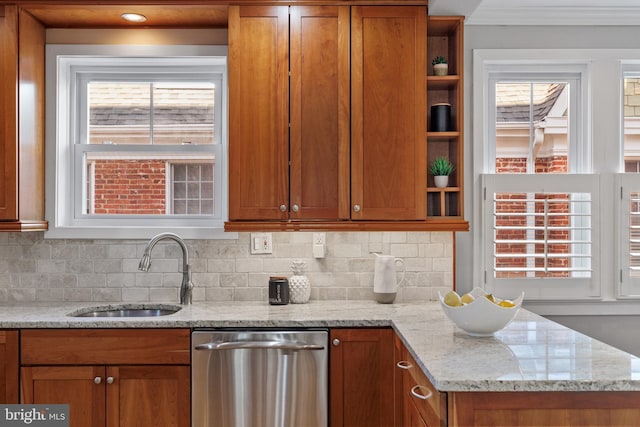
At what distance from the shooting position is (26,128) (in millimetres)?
2801

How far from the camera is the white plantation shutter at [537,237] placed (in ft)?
9.98

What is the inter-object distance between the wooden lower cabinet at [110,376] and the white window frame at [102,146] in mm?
729

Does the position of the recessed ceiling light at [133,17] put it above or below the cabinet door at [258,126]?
above

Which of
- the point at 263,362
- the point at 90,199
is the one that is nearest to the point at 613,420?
the point at 263,362

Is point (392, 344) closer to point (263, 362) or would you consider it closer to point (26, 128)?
point (263, 362)

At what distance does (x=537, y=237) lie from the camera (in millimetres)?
3082

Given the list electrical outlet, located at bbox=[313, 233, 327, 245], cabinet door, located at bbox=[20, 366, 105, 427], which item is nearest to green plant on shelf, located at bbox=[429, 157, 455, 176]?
electrical outlet, located at bbox=[313, 233, 327, 245]

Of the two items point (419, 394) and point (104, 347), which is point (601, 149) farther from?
point (104, 347)

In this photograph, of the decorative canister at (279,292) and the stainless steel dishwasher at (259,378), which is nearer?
the stainless steel dishwasher at (259,378)

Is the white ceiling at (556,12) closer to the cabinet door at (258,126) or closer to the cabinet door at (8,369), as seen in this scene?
the cabinet door at (258,126)

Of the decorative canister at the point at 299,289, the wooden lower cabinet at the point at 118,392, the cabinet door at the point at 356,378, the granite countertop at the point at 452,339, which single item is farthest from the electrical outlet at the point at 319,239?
the wooden lower cabinet at the point at 118,392

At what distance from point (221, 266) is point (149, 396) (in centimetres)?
83

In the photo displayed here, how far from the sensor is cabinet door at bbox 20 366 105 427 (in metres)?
2.44

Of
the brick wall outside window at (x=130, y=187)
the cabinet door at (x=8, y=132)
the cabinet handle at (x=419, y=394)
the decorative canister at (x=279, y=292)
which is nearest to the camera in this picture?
the cabinet handle at (x=419, y=394)
